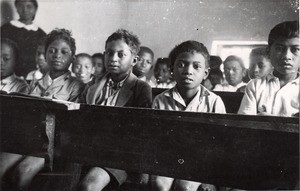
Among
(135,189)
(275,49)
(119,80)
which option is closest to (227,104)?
(275,49)

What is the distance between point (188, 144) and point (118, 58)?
995 millimetres

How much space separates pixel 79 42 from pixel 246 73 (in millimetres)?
2565

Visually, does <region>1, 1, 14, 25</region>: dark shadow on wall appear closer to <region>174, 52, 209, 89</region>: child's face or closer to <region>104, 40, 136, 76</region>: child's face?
<region>104, 40, 136, 76</region>: child's face

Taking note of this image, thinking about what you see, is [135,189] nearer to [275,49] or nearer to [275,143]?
[275,143]

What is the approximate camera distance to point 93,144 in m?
1.09

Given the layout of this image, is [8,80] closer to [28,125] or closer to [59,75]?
[59,75]

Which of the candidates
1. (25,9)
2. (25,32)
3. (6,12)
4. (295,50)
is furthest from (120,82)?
(6,12)

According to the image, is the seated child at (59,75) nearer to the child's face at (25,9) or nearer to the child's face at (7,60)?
the child's face at (7,60)

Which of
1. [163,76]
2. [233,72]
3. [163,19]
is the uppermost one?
[163,19]

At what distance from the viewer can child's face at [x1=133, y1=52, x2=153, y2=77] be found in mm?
3391

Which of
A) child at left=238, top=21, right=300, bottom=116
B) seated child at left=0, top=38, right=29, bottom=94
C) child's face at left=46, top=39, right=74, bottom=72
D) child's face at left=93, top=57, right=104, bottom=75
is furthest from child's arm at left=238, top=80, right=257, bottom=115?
child's face at left=93, top=57, right=104, bottom=75

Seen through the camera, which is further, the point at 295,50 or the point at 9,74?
the point at 9,74

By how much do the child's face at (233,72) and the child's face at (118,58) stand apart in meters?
1.96

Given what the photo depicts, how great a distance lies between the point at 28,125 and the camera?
1.18 metres
